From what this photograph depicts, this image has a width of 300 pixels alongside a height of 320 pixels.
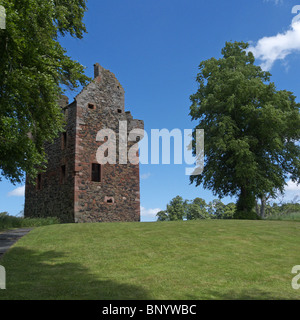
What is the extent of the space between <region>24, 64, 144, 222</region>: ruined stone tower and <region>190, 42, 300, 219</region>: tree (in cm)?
680

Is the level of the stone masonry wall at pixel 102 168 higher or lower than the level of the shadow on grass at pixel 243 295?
higher

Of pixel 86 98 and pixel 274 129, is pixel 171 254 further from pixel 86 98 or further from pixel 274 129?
pixel 274 129

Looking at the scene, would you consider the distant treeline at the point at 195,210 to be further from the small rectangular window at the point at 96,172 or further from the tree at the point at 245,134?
the small rectangular window at the point at 96,172

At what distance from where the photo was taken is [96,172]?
24.5 meters

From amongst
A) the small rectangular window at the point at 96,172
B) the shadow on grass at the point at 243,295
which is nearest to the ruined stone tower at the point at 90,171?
the small rectangular window at the point at 96,172

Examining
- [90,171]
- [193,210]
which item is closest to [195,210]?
[193,210]

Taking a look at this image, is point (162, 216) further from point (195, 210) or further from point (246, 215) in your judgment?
point (246, 215)

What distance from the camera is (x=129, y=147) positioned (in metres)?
26.5

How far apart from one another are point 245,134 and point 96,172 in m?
14.0

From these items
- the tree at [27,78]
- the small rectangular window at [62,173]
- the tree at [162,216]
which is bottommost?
the tree at [162,216]

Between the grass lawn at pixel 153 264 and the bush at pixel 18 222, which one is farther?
the bush at pixel 18 222

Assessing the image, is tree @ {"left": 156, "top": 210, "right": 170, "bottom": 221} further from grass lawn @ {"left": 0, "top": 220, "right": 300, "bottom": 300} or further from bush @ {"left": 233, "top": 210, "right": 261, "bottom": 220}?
grass lawn @ {"left": 0, "top": 220, "right": 300, "bottom": 300}

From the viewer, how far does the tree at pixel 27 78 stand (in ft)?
38.2
